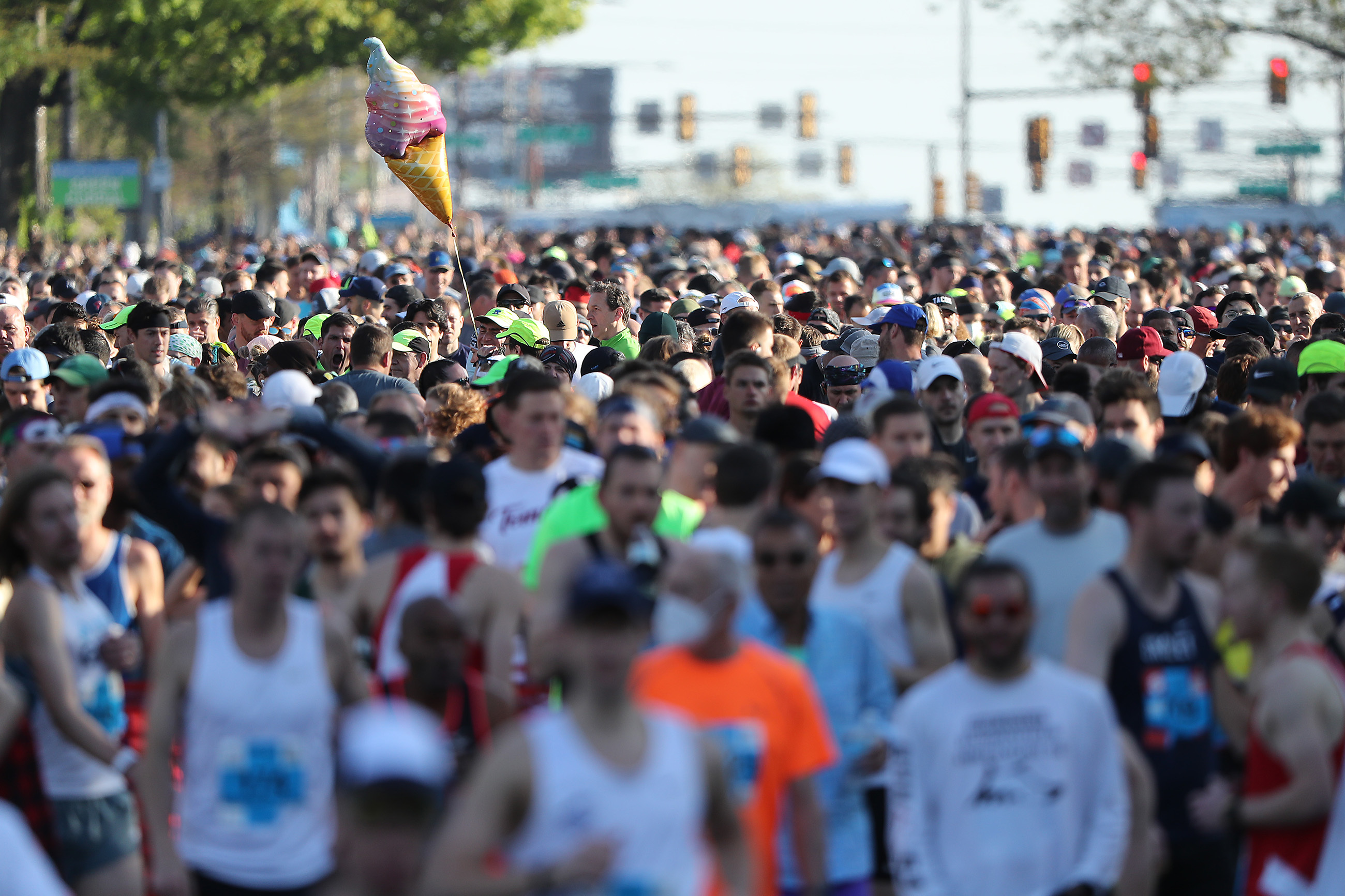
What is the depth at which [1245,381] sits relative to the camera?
9.84 meters

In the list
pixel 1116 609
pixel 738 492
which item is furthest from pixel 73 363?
pixel 1116 609

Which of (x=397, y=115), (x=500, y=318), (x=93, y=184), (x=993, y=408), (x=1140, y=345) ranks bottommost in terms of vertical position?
(x=993, y=408)

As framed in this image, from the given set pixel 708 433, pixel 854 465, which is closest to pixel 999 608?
pixel 854 465

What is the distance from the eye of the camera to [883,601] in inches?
222

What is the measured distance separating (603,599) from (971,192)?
55235 millimetres

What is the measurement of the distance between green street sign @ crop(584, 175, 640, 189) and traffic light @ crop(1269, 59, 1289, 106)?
75606 millimetres

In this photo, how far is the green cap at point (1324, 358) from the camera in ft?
30.5

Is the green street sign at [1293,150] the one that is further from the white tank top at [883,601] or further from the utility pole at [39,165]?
the white tank top at [883,601]

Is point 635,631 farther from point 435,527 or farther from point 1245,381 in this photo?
point 1245,381

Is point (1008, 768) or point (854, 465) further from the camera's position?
point (854, 465)

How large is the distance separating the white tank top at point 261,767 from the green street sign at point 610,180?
107 meters

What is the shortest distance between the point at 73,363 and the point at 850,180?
192 ft

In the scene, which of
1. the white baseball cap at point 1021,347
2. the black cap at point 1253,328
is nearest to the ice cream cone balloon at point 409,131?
the white baseball cap at point 1021,347

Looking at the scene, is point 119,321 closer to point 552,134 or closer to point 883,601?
point 883,601
